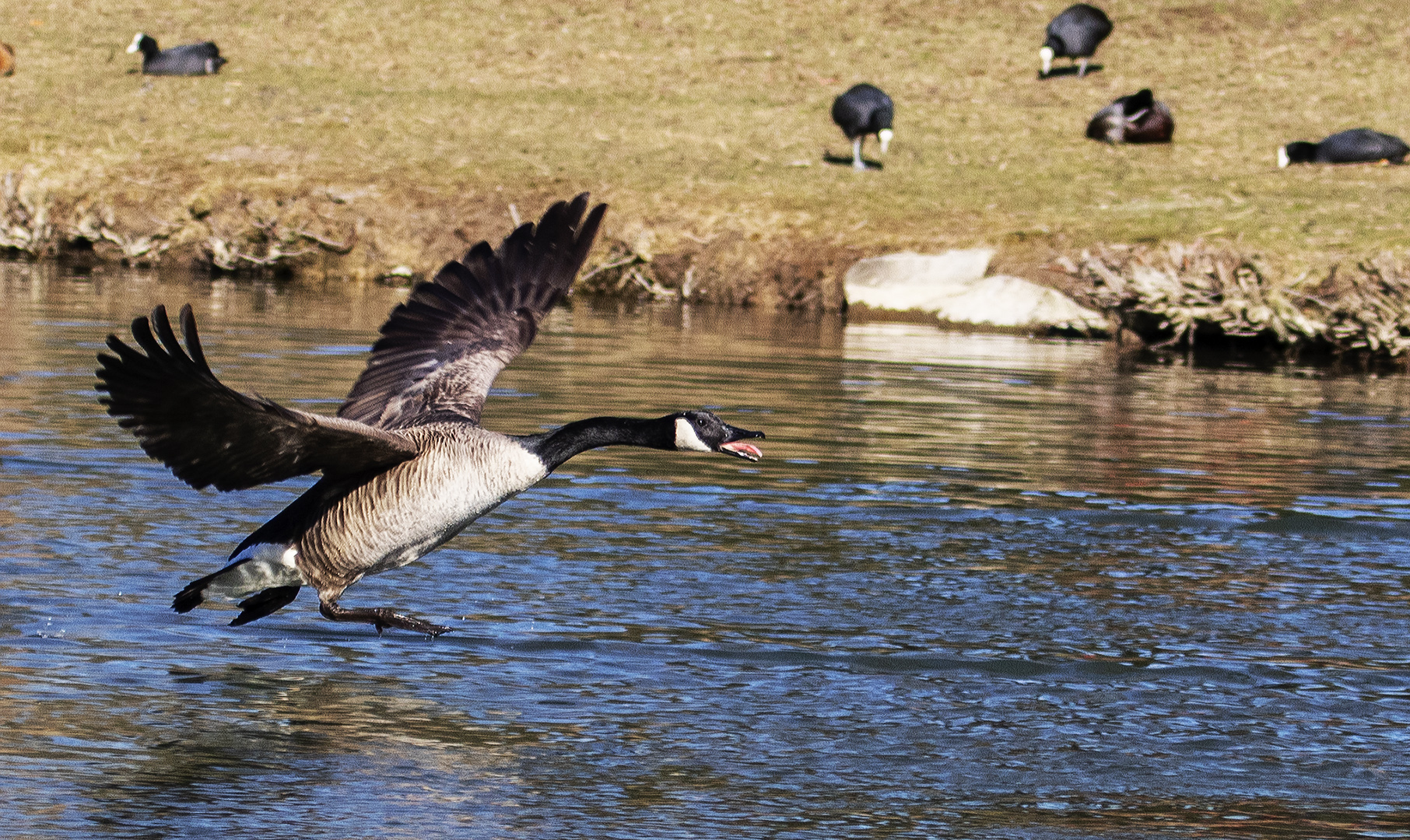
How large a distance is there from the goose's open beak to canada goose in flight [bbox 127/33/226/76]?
108ft

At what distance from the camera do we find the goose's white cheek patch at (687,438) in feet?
25.6

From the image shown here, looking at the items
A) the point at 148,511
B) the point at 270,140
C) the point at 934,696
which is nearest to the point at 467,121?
the point at 270,140

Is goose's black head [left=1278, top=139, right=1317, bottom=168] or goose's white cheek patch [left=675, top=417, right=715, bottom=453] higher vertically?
goose's black head [left=1278, top=139, right=1317, bottom=168]

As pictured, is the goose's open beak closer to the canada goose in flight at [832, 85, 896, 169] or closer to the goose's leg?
the goose's leg

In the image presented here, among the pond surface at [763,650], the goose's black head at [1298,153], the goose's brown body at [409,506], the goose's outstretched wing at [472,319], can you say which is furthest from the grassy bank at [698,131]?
the goose's brown body at [409,506]

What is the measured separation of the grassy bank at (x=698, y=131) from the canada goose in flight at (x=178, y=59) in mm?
397

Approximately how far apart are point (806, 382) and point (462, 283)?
963 cm

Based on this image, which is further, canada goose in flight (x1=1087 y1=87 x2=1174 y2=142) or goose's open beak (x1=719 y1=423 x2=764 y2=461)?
canada goose in flight (x1=1087 y1=87 x2=1174 y2=142)

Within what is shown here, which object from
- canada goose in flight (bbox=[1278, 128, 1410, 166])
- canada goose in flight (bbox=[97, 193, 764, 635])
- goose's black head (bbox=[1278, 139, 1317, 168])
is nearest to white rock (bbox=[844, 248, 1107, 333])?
goose's black head (bbox=[1278, 139, 1317, 168])

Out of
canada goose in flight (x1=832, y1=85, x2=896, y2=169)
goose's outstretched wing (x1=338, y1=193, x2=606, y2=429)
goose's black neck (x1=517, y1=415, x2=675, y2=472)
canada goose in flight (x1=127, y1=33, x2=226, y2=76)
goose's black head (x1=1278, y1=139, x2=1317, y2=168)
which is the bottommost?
goose's black neck (x1=517, y1=415, x2=675, y2=472)

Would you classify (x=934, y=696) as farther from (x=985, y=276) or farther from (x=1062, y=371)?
(x=985, y=276)

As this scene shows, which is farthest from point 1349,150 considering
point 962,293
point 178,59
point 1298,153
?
point 178,59

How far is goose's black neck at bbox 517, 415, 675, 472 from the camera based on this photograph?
25.5 feet

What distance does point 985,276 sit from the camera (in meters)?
27.4
